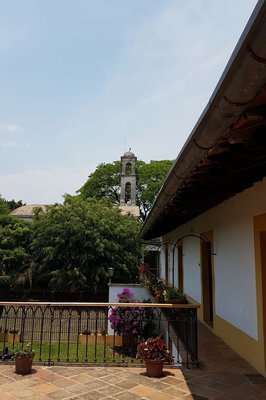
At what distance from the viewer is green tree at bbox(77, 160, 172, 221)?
40.2 meters

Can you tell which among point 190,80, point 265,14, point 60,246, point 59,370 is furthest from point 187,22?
point 60,246

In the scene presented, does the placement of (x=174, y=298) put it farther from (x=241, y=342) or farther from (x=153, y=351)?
(x=153, y=351)

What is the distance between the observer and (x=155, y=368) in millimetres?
4738

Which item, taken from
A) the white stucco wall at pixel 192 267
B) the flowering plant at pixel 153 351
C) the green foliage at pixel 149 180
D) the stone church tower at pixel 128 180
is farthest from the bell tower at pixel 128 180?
the flowering plant at pixel 153 351

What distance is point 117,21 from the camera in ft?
18.2

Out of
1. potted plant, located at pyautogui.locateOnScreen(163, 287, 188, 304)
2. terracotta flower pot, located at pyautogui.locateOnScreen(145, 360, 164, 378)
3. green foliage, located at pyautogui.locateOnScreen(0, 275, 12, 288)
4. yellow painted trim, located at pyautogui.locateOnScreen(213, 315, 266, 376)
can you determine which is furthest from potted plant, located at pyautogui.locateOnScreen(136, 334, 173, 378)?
green foliage, located at pyautogui.locateOnScreen(0, 275, 12, 288)

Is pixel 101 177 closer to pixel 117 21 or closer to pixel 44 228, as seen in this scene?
pixel 44 228

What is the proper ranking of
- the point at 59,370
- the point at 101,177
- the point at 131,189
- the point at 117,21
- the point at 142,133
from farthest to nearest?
the point at 101,177, the point at 131,189, the point at 142,133, the point at 117,21, the point at 59,370

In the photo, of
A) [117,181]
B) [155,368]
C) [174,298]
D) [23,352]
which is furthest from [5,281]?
[117,181]

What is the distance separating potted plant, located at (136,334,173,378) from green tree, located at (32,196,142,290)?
47.4 feet

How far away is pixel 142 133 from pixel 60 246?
1207cm

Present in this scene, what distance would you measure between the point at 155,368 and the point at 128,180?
33768 millimetres

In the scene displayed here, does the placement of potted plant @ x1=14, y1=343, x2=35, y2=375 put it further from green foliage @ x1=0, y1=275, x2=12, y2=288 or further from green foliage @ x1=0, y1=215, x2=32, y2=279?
green foliage @ x1=0, y1=215, x2=32, y2=279

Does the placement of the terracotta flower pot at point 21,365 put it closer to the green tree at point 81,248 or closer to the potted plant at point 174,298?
the potted plant at point 174,298
